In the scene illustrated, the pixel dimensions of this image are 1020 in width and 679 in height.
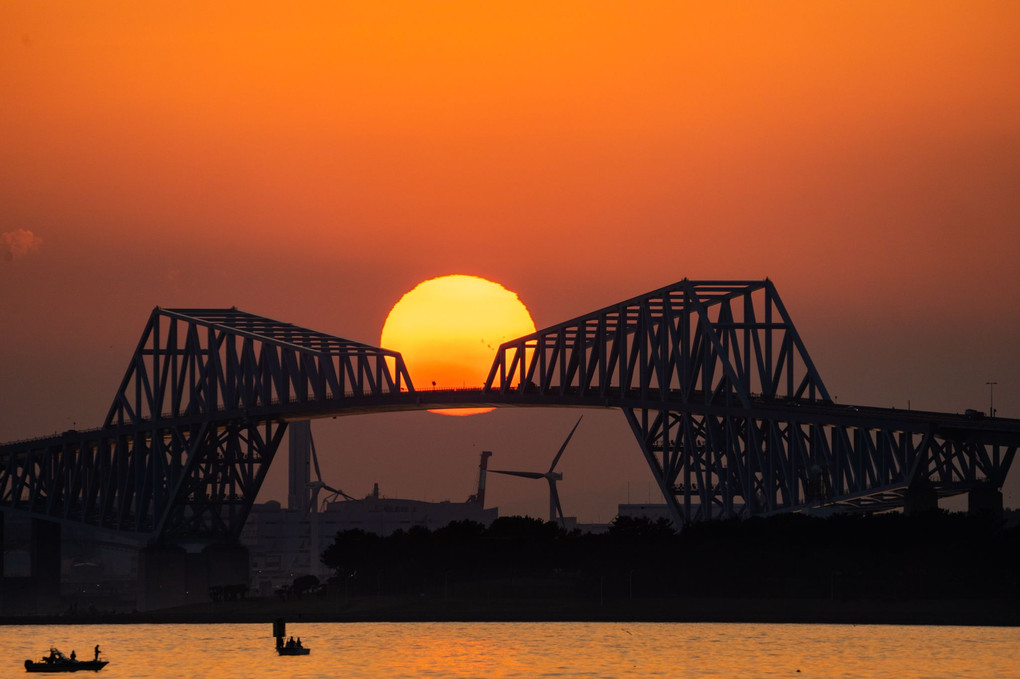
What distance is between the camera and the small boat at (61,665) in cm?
16100

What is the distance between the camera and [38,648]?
198250 millimetres

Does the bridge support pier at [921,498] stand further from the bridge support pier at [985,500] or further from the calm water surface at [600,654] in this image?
the calm water surface at [600,654]

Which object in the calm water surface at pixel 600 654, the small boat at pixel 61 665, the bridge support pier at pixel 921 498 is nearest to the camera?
the calm water surface at pixel 600 654

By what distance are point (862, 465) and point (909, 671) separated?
47.7m

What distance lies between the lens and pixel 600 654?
553 ft

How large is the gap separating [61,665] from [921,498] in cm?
7503

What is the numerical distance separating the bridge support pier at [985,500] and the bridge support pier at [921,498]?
10.4 feet

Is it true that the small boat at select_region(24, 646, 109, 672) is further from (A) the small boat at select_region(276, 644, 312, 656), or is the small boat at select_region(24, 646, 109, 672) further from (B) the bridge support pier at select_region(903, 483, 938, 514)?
(B) the bridge support pier at select_region(903, 483, 938, 514)

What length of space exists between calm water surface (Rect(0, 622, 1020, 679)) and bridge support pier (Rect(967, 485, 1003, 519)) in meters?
10.2

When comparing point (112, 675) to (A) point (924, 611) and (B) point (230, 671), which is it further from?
(A) point (924, 611)

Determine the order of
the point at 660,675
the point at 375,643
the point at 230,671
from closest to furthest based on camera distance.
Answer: the point at 660,675 < the point at 230,671 < the point at 375,643

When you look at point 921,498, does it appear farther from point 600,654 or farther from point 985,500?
point 600,654

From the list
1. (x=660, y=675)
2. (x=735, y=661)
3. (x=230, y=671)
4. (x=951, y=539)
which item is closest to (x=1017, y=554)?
(x=951, y=539)

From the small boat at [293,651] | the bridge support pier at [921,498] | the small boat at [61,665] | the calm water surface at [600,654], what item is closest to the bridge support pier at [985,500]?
the bridge support pier at [921,498]
